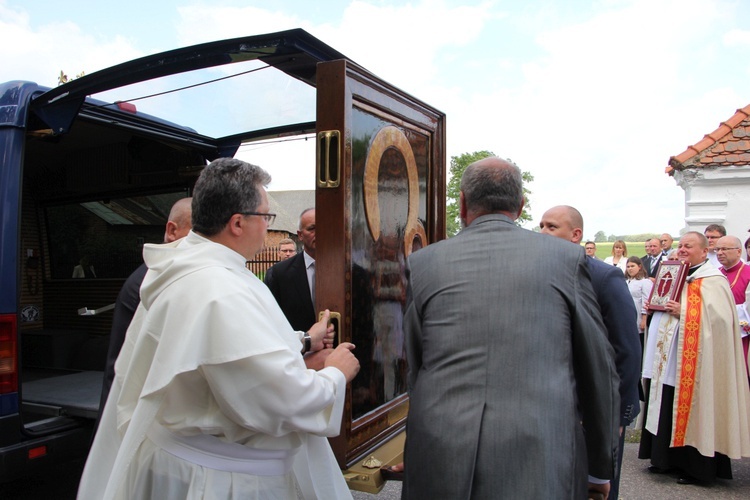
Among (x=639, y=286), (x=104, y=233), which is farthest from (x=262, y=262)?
(x=639, y=286)

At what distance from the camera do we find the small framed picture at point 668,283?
5141 millimetres

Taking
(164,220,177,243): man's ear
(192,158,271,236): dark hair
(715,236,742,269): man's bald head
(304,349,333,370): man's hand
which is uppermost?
(192,158,271,236): dark hair

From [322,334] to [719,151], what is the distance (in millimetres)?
8725

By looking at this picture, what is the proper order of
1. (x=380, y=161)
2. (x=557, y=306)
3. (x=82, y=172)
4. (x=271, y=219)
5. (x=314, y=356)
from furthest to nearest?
1. (x=82, y=172)
2. (x=380, y=161)
3. (x=314, y=356)
4. (x=271, y=219)
5. (x=557, y=306)

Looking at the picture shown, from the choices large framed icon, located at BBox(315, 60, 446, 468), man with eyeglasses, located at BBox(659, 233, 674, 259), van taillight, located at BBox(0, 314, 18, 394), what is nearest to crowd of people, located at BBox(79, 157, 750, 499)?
large framed icon, located at BBox(315, 60, 446, 468)

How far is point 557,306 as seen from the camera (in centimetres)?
191

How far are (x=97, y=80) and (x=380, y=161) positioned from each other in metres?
1.74

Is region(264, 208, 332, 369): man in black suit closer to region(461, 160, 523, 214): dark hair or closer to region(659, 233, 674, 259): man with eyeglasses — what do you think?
region(461, 160, 523, 214): dark hair

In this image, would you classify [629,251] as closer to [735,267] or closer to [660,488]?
[735,267]

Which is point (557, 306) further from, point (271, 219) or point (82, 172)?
point (82, 172)

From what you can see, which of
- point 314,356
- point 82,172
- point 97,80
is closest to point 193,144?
point 82,172

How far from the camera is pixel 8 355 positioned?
3.35 m

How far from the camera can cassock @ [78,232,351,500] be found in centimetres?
167

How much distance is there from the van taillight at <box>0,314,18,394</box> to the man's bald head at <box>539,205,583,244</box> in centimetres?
307
